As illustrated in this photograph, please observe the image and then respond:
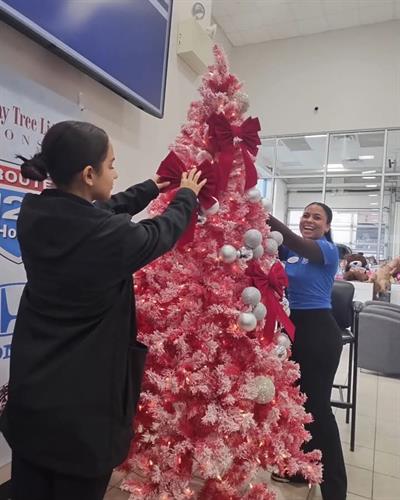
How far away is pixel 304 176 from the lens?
7895mm

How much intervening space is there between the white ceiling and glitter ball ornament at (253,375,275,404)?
212 inches

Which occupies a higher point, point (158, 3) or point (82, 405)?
point (158, 3)

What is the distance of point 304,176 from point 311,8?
123 inches

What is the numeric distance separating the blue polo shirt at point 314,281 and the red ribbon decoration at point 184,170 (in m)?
0.68

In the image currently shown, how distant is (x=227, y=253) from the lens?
1.43 meters

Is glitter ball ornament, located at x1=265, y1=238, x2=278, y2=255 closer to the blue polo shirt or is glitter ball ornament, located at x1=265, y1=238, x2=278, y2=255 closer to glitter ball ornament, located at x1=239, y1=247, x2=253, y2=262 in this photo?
glitter ball ornament, located at x1=239, y1=247, x2=253, y2=262

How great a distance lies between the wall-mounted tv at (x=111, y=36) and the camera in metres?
1.74

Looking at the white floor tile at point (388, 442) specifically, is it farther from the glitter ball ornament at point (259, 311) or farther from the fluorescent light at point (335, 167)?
the fluorescent light at point (335, 167)

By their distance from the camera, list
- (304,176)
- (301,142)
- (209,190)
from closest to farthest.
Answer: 1. (209,190)
2. (301,142)
3. (304,176)

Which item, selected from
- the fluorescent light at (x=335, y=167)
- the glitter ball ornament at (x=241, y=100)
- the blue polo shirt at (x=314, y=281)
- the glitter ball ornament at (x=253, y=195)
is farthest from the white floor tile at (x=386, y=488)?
the fluorescent light at (x=335, y=167)

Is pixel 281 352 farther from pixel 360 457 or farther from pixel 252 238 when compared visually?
pixel 360 457

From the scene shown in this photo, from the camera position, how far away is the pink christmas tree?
141 centimetres

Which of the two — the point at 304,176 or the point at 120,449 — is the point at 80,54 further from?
the point at 304,176

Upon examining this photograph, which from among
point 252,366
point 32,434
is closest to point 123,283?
point 32,434
